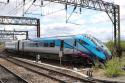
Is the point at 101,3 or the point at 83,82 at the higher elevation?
the point at 101,3

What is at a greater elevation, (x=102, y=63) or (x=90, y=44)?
(x=90, y=44)

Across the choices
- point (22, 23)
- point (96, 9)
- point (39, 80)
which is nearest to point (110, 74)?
point (39, 80)

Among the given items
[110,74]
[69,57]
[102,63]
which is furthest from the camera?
[69,57]

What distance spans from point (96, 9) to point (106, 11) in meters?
2.03

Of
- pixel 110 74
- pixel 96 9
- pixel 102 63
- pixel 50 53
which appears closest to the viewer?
pixel 110 74

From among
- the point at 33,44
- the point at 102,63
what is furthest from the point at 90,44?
the point at 33,44

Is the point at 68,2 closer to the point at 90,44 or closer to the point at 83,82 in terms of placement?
the point at 90,44

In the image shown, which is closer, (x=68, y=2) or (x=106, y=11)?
(x=68, y=2)

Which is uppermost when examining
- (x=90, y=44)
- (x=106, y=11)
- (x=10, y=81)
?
(x=106, y=11)

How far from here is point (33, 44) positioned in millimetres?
36531

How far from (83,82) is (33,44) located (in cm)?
2127

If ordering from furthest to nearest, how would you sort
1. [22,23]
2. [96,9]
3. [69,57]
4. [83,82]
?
[22,23], [96,9], [69,57], [83,82]

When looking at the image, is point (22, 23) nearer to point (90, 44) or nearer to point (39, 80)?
point (90, 44)

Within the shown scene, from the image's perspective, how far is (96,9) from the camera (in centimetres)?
4206
